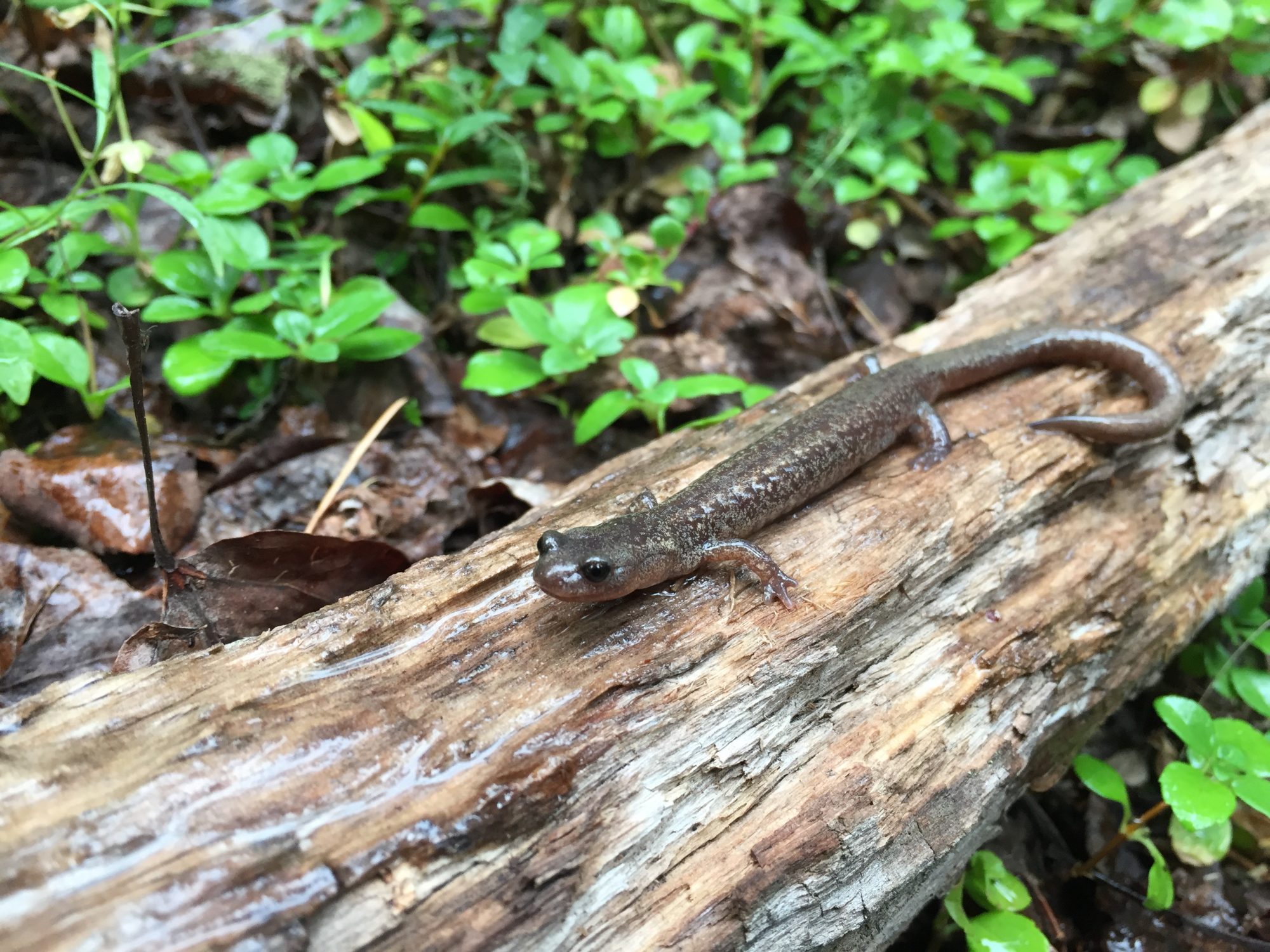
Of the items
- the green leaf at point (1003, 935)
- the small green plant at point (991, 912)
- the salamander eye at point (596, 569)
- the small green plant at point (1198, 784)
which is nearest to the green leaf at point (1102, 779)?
the small green plant at point (1198, 784)

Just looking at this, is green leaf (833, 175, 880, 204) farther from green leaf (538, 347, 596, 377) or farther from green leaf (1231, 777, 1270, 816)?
green leaf (1231, 777, 1270, 816)

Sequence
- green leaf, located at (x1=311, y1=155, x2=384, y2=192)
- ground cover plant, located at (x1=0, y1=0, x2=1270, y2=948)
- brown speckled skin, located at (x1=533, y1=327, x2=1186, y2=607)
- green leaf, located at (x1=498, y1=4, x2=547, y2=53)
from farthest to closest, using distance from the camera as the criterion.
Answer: green leaf, located at (x1=498, y1=4, x2=547, y2=53) → green leaf, located at (x1=311, y1=155, x2=384, y2=192) → ground cover plant, located at (x1=0, y1=0, x2=1270, y2=948) → brown speckled skin, located at (x1=533, y1=327, x2=1186, y2=607)

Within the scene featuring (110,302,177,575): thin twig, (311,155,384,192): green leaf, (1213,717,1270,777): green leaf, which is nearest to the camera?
(110,302,177,575): thin twig

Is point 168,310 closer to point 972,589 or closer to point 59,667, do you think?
point 59,667

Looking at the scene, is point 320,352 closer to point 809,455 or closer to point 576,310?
point 576,310

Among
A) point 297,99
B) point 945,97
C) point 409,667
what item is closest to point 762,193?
point 945,97

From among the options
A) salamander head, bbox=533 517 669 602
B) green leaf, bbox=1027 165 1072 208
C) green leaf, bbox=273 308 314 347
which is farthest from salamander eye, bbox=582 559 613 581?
green leaf, bbox=1027 165 1072 208

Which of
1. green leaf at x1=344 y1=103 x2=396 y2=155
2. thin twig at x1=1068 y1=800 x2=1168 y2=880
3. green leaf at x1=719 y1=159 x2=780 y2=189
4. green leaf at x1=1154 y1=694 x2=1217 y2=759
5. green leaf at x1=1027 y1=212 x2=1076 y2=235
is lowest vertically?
thin twig at x1=1068 y1=800 x2=1168 y2=880

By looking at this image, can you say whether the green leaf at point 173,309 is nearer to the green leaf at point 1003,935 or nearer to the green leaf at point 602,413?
the green leaf at point 602,413
